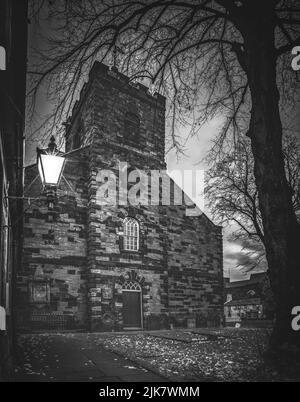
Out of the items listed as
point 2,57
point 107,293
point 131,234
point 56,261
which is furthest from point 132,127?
point 2,57

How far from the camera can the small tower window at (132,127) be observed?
2106cm

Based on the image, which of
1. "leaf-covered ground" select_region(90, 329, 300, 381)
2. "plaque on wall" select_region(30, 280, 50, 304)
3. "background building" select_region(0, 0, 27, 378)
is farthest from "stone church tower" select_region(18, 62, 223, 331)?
"background building" select_region(0, 0, 27, 378)

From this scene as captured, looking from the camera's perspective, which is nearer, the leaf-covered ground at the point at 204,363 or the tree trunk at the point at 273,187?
the leaf-covered ground at the point at 204,363

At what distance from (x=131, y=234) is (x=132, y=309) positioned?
3.89m

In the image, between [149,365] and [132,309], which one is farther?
[132,309]

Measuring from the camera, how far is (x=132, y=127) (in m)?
21.3

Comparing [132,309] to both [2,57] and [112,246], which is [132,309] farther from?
[2,57]

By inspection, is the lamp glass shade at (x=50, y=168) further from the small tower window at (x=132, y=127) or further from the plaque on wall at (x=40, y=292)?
the small tower window at (x=132, y=127)

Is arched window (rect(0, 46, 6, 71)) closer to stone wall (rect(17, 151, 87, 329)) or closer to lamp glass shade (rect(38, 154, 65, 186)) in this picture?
lamp glass shade (rect(38, 154, 65, 186))

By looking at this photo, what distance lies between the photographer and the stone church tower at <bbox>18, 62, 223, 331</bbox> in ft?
55.9

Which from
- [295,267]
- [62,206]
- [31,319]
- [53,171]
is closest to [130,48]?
[53,171]

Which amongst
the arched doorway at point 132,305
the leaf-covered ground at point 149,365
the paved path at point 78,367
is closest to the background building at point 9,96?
the paved path at point 78,367

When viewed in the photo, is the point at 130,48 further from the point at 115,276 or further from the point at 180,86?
the point at 115,276

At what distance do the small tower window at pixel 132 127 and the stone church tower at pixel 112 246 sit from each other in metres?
0.06
